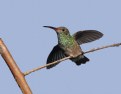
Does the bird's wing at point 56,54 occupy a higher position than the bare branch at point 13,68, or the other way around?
the bare branch at point 13,68

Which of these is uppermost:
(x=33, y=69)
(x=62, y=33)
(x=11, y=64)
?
(x=11, y=64)

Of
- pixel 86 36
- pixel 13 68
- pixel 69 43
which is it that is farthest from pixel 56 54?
pixel 13 68

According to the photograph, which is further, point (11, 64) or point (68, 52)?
point (68, 52)

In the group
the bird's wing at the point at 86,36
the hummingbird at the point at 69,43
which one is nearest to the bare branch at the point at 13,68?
the bird's wing at the point at 86,36

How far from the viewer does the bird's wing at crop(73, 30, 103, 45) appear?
1004cm

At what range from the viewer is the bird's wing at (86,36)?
32.9ft

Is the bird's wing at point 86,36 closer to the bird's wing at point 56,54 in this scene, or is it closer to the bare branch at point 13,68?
the bird's wing at point 56,54

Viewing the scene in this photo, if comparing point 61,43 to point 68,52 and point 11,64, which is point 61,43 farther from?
point 11,64

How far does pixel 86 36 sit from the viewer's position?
1047 centimetres

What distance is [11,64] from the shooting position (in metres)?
3.42

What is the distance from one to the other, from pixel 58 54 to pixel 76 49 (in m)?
0.64

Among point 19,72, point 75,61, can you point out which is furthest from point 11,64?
point 75,61

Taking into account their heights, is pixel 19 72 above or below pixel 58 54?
above

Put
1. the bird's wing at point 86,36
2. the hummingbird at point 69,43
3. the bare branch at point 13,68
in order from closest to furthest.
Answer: the bare branch at point 13,68 → the bird's wing at point 86,36 → the hummingbird at point 69,43
